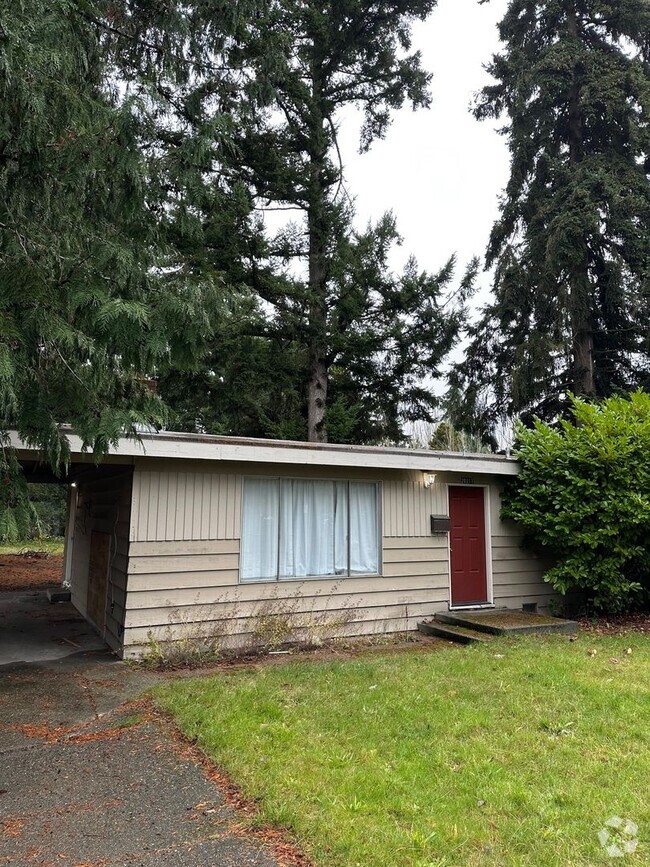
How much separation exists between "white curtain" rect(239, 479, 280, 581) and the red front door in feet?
9.22

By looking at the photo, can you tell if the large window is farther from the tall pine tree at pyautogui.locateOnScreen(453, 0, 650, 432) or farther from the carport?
the tall pine tree at pyautogui.locateOnScreen(453, 0, 650, 432)

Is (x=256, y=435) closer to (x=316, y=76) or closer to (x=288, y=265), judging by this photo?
(x=288, y=265)

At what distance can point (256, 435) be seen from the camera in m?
12.8

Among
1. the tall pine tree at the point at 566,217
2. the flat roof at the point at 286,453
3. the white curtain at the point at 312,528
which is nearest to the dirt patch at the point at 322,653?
the white curtain at the point at 312,528

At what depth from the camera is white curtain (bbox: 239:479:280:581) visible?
6.56m

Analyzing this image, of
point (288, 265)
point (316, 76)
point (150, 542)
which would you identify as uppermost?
point (316, 76)

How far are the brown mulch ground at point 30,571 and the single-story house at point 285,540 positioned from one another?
13.3ft

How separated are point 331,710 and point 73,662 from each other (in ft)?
10.2

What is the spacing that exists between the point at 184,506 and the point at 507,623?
14.0 ft

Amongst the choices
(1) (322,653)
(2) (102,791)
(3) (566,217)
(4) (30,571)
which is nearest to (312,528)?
(1) (322,653)

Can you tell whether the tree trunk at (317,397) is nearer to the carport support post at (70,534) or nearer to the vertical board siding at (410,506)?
the vertical board siding at (410,506)

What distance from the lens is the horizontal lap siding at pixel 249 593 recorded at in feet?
19.4

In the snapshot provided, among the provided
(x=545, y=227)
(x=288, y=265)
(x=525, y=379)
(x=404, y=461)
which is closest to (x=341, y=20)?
(x=288, y=265)

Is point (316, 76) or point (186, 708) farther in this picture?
point (316, 76)
